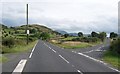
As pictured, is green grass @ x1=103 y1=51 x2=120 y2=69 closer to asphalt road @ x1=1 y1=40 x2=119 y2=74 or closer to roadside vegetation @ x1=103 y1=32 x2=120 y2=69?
roadside vegetation @ x1=103 y1=32 x2=120 y2=69

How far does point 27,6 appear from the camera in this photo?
220ft

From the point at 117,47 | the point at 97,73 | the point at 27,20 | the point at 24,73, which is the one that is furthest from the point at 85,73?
the point at 27,20

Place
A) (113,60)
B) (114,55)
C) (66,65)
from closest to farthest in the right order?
1. (66,65)
2. (113,60)
3. (114,55)

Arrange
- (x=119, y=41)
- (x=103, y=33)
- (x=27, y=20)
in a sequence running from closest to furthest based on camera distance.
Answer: (x=119, y=41), (x=27, y=20), (x=103, y=33)

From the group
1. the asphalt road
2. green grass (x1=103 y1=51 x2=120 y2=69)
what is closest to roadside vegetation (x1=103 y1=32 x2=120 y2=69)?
green grass (x1=103 y1=51 x2=120 y2=69)

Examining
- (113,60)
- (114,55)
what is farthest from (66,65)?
(114,55)

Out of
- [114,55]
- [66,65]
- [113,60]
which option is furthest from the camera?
[114,55]

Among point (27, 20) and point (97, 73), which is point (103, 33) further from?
point (97, 73)

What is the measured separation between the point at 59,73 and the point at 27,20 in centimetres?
5248

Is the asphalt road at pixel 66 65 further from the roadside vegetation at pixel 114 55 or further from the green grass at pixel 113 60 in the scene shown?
the roadside vegetation at pixel 114 55

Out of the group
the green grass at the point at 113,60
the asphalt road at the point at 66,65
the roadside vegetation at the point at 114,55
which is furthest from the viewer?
the roadside vegetation at the point at 114,55

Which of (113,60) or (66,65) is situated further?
(113,60)

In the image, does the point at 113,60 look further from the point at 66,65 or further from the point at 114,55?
the point at 66,65

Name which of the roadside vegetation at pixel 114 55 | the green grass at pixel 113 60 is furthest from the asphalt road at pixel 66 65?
the roadside vegetation at pixel 114 55
